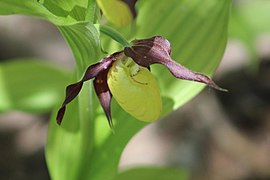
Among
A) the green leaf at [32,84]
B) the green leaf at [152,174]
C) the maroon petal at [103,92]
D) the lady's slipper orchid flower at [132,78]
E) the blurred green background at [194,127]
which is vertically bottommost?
the blurred green background at [194,127]

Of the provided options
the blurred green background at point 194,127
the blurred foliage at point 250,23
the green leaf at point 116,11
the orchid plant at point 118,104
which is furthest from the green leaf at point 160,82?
the blurred green background at point 194,127

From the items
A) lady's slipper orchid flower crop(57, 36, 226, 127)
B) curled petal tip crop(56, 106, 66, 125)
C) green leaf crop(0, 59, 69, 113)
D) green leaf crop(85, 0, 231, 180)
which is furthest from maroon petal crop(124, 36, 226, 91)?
green leaf crop(0, 59, 69, 113)

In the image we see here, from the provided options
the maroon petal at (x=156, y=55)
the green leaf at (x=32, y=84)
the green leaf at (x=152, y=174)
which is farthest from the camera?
the green leaf at (x=32, y=84)

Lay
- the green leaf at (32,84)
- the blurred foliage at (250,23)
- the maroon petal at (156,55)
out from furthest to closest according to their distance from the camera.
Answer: the blurred foliage at (250,23), the green leaf at (32,84), the maroon petal at (156,55)

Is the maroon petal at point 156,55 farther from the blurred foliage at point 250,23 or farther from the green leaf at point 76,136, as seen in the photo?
the blurred foliage at point 250,23

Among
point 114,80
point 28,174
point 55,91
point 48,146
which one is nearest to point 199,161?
point 28,174

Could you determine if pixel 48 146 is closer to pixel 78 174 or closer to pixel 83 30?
pixel 78 174
